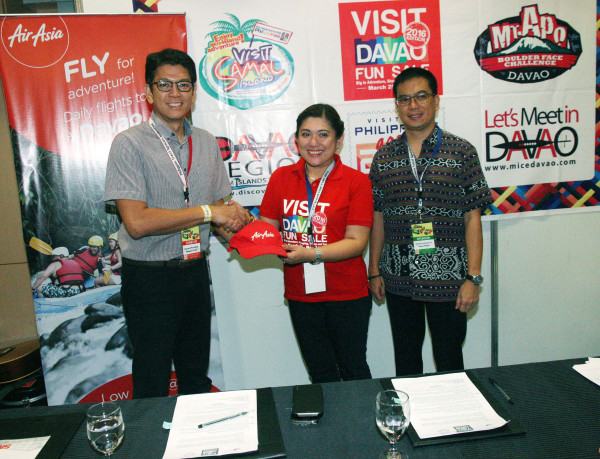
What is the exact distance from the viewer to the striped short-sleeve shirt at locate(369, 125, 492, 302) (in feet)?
7.00

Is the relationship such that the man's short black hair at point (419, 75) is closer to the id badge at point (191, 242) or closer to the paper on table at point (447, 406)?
the id badge at point (191, 242)

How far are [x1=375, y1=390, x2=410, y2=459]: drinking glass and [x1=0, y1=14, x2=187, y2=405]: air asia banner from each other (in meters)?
2.09

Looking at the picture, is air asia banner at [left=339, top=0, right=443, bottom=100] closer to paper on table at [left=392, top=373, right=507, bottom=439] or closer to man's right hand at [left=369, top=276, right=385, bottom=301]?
man's right hand at [left=369, top=276, right=385, bottom=301]

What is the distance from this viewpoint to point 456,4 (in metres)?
2.84

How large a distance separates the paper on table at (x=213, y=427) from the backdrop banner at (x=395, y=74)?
1.72 m

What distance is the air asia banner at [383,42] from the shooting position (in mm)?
2799

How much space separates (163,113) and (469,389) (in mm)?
1649

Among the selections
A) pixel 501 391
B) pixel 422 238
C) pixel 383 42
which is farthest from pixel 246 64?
pixel 501 391

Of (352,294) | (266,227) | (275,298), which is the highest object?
(266,227)

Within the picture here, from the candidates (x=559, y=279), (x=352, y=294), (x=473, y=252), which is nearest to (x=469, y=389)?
(x=352, y=294)

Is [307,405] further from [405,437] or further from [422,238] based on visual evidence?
[422,238]

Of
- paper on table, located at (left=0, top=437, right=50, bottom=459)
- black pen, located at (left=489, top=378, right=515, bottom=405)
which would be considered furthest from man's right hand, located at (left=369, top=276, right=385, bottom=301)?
paper on table, located at (left=0, top=437, right=50, bottom=459)

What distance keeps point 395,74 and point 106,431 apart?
2.56 meters

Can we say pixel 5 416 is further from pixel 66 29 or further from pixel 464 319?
pixel 66 29
